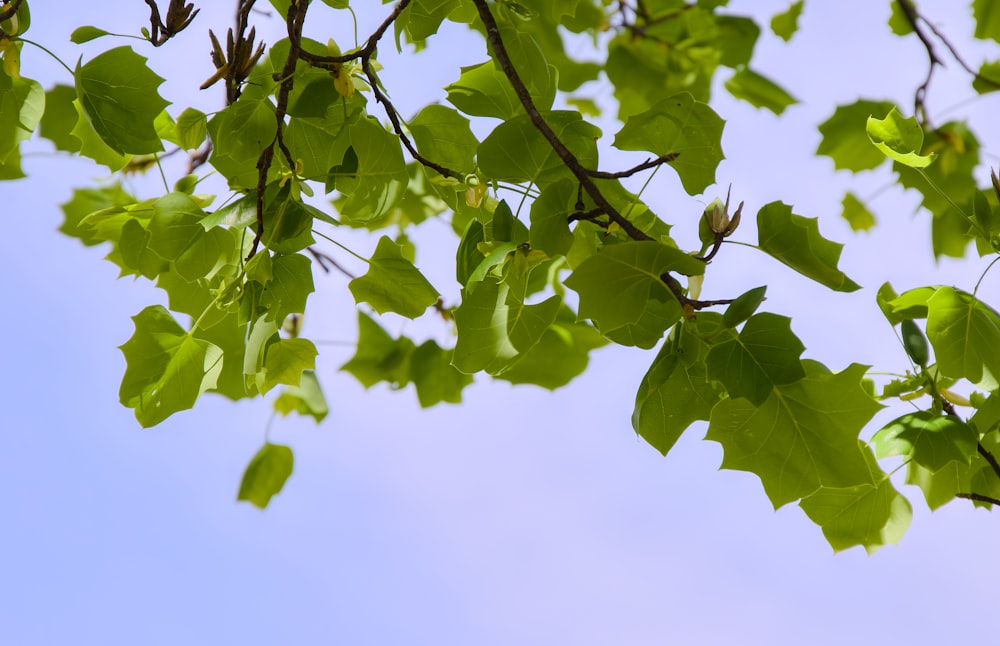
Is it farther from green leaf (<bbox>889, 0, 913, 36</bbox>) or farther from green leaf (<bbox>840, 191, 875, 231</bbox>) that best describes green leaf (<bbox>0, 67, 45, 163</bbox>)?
green leaf (<bbox>840, 191, 875, 231</bbox>)

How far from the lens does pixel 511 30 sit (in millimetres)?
1037

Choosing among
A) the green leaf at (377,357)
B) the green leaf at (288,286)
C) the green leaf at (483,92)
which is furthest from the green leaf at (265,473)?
the green leaf at (483,92)

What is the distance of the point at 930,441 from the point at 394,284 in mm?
646

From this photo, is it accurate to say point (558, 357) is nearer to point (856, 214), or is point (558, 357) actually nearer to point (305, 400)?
point (305, 400)

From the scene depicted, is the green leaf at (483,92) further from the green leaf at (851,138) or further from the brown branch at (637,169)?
the green leaf at (851,138)

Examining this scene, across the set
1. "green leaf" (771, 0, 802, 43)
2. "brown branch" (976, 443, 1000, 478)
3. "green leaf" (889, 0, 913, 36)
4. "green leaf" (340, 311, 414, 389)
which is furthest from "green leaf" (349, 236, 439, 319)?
"green leaf" (771, 0, 802, 43)

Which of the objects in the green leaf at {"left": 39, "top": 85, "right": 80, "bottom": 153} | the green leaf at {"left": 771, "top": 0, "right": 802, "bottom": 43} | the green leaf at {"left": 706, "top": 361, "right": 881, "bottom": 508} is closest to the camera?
the green leaf at {"left": 706, "top": 361, "right": 881, "bottom": 508}

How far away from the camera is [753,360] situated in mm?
821

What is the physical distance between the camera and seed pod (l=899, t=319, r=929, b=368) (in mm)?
1021

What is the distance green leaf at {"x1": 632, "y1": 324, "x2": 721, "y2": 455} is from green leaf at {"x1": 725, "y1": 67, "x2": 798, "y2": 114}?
1.59 meters

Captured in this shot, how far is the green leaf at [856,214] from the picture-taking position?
7.94 ft

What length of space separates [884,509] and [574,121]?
0.63 metres

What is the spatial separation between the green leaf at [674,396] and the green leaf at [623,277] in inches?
2.7

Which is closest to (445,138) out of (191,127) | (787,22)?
(191,127)
